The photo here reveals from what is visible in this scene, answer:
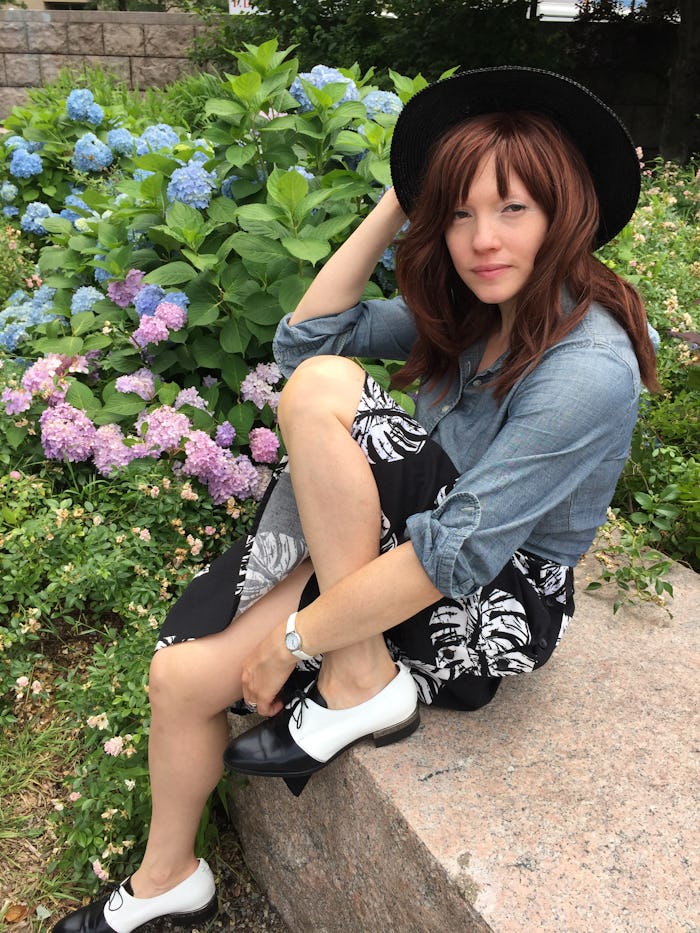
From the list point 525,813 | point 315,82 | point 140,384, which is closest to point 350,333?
point 140,384

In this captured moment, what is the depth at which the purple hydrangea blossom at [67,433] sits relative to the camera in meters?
2.17

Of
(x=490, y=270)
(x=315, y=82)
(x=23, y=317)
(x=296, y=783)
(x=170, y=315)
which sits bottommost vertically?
(x=296, y=783)

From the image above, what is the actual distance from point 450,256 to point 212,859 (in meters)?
1.32

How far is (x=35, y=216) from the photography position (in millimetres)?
3488

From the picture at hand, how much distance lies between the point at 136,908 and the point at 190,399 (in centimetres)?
118

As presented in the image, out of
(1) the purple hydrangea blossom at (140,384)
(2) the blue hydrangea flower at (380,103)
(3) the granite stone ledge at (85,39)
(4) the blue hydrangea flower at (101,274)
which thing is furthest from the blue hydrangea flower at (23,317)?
(3) the granite stone ledge at (85,39)

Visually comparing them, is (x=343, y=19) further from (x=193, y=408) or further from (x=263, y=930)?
(x=263, y=930)

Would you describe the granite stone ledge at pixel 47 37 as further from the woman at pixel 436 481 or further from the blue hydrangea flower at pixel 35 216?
the woman at pixel 436 481

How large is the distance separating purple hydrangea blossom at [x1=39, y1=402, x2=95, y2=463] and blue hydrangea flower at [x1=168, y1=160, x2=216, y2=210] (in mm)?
635

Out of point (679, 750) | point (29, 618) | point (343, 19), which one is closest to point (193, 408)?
point (29, 618)

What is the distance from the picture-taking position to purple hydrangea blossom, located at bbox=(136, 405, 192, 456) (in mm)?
2051

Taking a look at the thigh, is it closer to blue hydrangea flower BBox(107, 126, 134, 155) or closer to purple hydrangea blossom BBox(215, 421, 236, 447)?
purple hydrangea blossom BBox(215, 421, 236, 447)

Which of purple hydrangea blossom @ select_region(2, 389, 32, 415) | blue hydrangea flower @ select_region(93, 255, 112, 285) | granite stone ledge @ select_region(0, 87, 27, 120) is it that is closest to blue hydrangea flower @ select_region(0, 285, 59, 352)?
blue hydrangea flower @ select_region(93, 255, 112, 285)

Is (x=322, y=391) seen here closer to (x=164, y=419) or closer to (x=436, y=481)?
(x=436, y=481)
